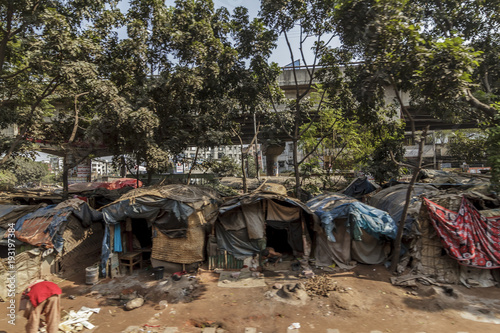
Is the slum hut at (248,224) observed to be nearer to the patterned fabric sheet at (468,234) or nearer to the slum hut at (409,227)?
the slum hut at (409,227)

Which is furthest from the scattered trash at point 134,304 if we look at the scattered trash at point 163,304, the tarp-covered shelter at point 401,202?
the tarp-covered shelter at point 401,202

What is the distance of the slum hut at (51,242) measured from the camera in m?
8.48

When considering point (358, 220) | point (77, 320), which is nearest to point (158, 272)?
point (77, 320)

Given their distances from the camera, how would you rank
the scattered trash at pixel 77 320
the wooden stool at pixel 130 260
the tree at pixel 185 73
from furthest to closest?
the tree at pixel 185 73, the wooden stool at pixel 130 260, the scattered trash at pixel 77 320

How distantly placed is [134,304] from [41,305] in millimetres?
2337

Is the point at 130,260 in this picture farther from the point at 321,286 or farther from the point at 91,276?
the point at 321,286

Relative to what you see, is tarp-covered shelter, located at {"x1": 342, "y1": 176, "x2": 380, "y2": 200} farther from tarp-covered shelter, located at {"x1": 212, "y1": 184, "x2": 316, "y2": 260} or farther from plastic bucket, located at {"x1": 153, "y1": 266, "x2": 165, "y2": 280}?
plastic bucket, located at {"x1": 153, "y1": 266, "x2": 165, "y2": 280}

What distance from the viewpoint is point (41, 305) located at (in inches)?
206

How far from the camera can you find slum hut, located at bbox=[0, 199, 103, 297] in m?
8.48

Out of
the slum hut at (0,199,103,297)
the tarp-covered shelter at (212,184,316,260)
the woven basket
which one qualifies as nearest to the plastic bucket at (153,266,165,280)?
the woven basket

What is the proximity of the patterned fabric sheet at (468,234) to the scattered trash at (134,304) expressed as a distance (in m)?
8.72

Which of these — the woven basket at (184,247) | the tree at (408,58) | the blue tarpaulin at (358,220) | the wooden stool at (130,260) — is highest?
the tree at (408,58)

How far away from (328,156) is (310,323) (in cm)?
1311

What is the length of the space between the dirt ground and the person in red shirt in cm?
116
